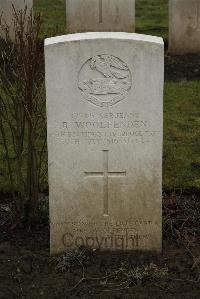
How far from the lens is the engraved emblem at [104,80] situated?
4.62 m

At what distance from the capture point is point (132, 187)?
4.91 meters

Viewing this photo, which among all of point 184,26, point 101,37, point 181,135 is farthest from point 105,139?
point 184,26

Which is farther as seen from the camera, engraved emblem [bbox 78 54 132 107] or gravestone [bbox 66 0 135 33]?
gravestone [bbox 66 0 135 33]

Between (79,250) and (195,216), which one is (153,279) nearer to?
(79,250)

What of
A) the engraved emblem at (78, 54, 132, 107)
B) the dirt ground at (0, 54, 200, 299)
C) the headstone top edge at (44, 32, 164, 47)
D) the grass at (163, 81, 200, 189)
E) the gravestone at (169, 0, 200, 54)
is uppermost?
the gravestone at (169, 0, 200, 54)

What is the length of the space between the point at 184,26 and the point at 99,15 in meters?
1.33

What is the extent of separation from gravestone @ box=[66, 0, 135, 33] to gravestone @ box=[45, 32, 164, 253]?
6308 mm

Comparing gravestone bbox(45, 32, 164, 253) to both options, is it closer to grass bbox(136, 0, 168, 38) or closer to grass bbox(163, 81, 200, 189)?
grass bbox(163, 81, 200, 189)

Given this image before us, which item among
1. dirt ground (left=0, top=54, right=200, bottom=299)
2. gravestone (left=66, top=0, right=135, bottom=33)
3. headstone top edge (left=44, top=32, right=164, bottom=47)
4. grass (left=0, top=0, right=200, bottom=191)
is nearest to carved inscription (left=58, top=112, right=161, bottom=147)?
headstone top edge (left=44, top=32, right=164, bottom=47)

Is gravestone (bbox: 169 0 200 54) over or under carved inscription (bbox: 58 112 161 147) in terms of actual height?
over

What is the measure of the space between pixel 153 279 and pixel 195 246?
578 mm

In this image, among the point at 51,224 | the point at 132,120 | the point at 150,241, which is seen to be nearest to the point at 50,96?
the point at 132,120

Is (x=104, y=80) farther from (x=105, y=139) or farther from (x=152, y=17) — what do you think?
(x=152, y=17)

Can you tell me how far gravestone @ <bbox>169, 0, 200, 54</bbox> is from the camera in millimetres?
10523
